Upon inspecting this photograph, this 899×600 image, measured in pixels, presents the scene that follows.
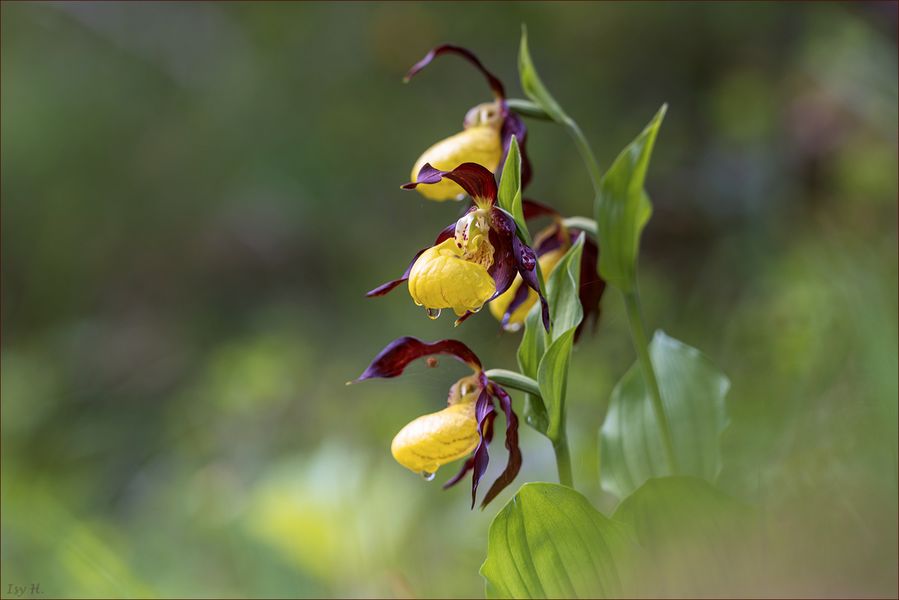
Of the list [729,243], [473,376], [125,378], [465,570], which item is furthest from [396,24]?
[473,376]

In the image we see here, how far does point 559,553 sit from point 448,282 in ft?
1.19

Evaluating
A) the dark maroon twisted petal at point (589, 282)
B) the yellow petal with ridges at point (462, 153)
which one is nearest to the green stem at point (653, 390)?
the dark maroon twisted petal at point (589, 282)

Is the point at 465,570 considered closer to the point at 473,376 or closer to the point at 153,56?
the point at 473,376

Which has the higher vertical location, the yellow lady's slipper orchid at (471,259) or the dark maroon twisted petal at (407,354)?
Answer: the yellow lady's slipper orchid at (471,259)

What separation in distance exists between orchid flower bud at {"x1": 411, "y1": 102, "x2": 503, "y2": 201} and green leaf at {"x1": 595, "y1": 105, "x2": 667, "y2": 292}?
19 centimetres

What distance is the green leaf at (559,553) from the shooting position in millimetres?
914

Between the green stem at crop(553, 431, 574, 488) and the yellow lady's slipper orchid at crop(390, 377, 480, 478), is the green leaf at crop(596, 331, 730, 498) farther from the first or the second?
the yellow lady's slipper orchid at crop(390, 377, 480, 478)

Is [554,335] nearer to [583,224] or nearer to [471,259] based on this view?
[471,259]

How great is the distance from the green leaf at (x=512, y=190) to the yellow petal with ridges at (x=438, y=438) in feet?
0.79

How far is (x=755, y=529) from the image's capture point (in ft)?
2.39

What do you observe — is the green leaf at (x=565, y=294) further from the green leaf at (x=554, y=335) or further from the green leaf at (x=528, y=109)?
the green leaf at (x=528, y=109)

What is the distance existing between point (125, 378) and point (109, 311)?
0.65 m

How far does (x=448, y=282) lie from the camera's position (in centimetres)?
90

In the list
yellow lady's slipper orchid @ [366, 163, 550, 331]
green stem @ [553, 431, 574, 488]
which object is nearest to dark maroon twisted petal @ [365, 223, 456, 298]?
yellow lady's slipper orchid @ [366, 163, 550, 331]
